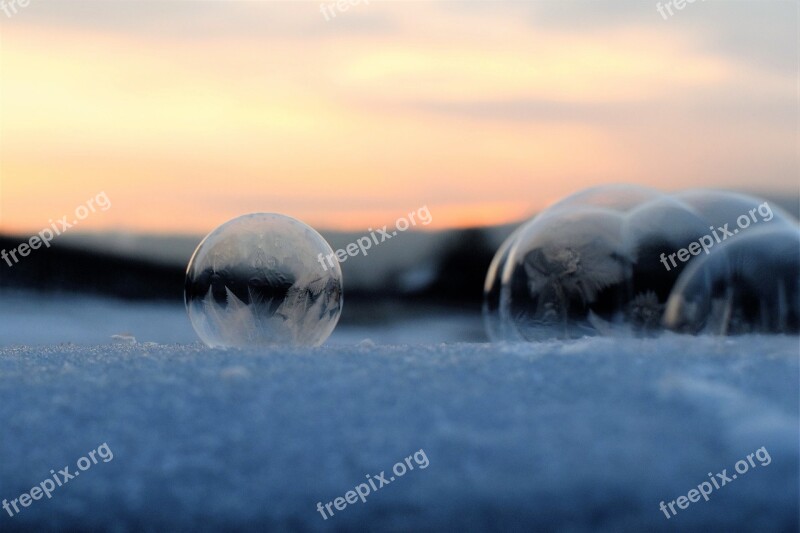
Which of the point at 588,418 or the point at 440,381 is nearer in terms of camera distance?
the point at 588,418

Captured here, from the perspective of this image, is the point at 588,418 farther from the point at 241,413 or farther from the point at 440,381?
the point at 241,413

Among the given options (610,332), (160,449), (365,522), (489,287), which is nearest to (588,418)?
(365,522)

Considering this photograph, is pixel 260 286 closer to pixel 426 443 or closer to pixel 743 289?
pixel 426 443

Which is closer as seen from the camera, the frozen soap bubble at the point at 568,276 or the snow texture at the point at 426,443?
the snow texture at the point at 426,443
